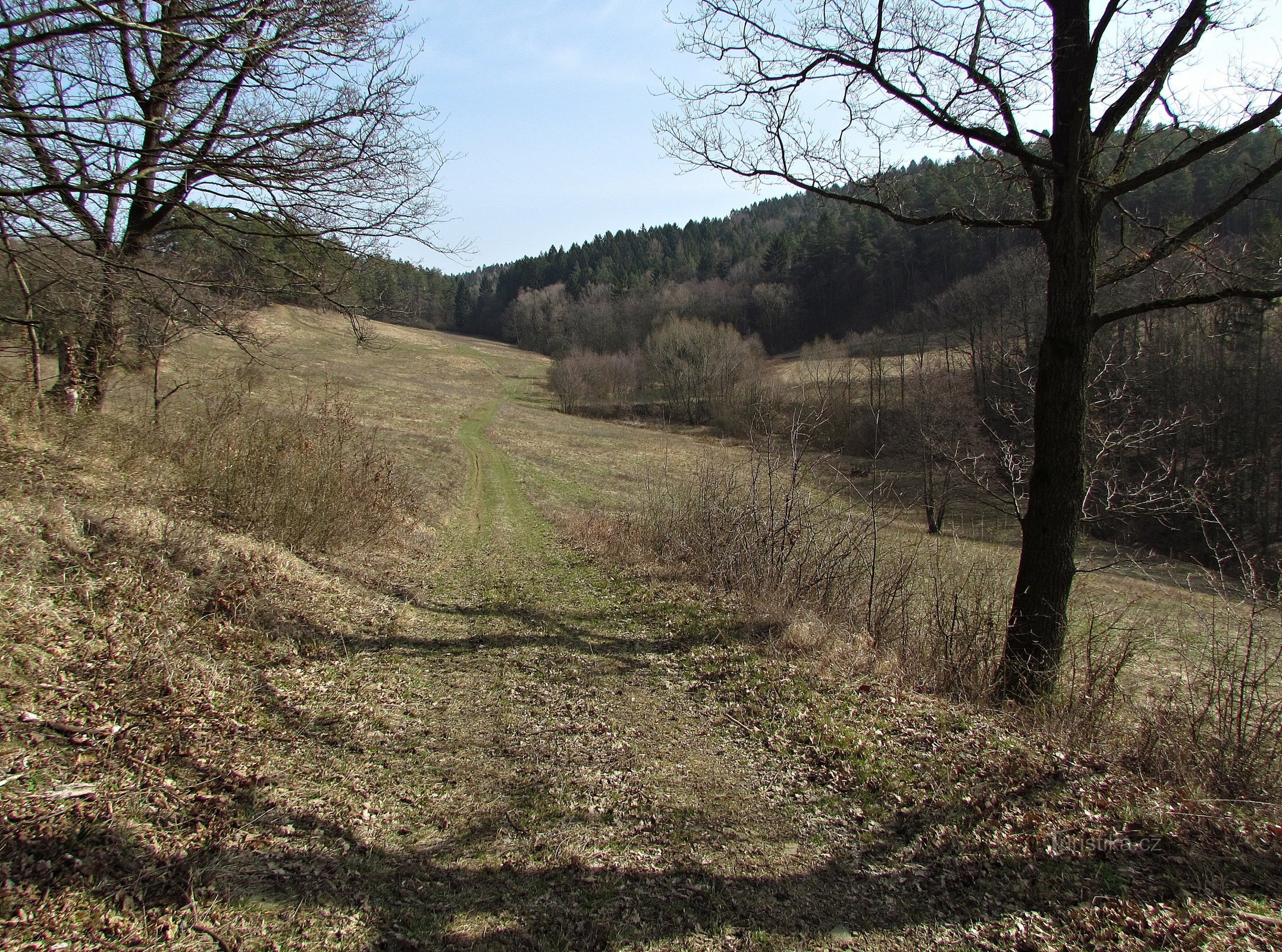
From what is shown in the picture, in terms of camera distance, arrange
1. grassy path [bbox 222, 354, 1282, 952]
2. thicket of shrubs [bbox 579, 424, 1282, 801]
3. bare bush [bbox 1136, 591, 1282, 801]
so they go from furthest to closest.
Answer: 1. thicket of shrubs [bbox 579, 424, 1282, 801]
2. bare bush [bbox 1136, 591, 1282, 801]
3. grassy path [bbox 222, 354, 1282, 952]

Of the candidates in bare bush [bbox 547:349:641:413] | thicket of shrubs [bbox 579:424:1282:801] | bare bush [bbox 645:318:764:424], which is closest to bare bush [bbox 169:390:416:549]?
thicket of shrubs [bbox 579:424:1282:801]

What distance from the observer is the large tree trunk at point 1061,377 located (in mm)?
5992

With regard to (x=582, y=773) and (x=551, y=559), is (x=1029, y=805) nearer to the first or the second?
(x=582, y=773)

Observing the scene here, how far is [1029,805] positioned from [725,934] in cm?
223

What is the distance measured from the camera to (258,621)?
21.9 feet

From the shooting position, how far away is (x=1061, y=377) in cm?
621

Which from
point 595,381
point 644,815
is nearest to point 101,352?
point 644,815

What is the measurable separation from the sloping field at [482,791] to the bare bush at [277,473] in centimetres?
117

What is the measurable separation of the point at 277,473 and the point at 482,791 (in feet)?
24.0

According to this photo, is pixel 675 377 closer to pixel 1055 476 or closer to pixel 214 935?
pixel 1055 476

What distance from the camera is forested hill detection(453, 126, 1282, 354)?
77.4 metres

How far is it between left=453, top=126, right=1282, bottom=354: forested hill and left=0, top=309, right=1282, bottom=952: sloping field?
50397 mm

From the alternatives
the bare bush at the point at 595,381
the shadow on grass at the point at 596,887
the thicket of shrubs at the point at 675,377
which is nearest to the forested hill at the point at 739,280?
the bare bush at the point at 595,381

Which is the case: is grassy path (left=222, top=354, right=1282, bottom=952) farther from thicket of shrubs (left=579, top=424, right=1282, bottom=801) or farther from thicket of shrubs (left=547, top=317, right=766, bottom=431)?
thicket of shrubs (left=547, top=317, right=766, bottom=431)
